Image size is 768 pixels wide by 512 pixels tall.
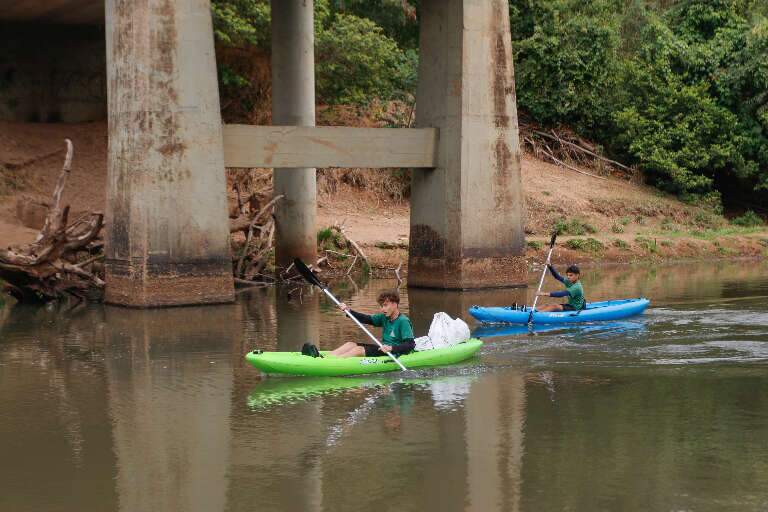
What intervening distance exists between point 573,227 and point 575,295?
11.3m

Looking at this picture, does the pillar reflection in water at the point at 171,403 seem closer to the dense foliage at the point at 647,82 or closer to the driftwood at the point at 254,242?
the driftwood at the point at 254,242

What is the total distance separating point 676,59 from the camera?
33406 millimetres

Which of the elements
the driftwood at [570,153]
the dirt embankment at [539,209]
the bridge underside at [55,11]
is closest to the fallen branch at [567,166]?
the driftwood at [570,153]

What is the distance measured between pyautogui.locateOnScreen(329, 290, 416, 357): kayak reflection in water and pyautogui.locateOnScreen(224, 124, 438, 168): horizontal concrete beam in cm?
630

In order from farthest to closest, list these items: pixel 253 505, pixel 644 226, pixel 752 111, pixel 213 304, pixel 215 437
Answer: pixel 752 111
pixel 644 226
pixel 213 304
pixel 215 437
pixel 253 505

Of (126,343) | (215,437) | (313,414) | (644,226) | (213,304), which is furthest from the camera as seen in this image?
(644,226)

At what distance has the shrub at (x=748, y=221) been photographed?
3241 centimetres

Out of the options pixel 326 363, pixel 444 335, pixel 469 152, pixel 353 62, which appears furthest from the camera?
pixel 353 62

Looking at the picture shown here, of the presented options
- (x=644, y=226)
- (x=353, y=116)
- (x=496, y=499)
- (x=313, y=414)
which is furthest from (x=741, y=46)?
(x=496, y=499)

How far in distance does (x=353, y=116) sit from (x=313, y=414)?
2113 centimetres

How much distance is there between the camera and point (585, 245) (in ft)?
90.7

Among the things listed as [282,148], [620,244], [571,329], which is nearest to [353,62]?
[620,244]

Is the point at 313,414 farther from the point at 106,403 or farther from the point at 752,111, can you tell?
the point at 752,111

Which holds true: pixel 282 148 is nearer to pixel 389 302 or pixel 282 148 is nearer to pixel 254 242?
pixel 254 242
